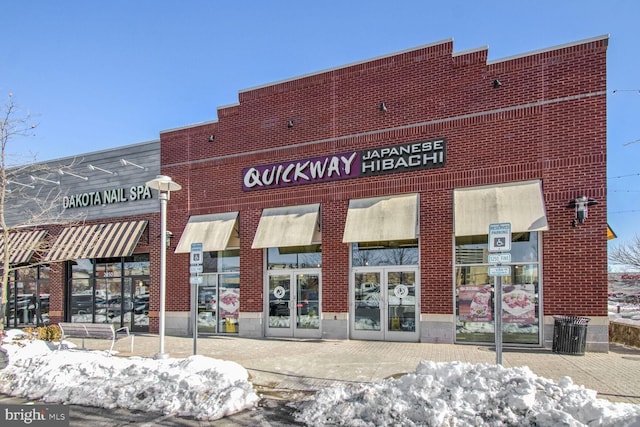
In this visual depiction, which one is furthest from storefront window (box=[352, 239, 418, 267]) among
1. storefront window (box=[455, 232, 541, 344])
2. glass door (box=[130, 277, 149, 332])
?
glass door (box=[130, 277, 149, 332])

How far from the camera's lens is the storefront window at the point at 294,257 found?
552 inches

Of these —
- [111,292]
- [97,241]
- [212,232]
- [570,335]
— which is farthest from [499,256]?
[111,292]

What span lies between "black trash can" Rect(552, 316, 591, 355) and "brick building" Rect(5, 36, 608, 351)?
37 cm

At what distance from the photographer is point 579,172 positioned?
10883mm

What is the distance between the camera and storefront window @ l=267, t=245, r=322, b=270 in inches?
552

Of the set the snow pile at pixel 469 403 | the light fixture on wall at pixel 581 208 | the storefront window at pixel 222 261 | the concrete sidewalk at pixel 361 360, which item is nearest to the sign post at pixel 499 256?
the snow pile at pixel 469 403

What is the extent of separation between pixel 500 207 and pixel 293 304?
22.8ft

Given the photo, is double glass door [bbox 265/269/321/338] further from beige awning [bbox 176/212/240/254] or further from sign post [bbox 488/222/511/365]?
sign post [bbox 488/222/511/365]

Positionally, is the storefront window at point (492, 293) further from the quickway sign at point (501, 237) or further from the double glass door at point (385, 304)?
the quickway sign at point (501, 237)

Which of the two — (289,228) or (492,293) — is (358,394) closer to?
(492,293)

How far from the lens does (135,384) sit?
7535 mm

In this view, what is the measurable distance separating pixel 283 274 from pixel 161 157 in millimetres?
6944

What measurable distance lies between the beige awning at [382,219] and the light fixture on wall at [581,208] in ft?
12.9

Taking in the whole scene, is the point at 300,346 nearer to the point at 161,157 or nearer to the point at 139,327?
the point at 139,327
